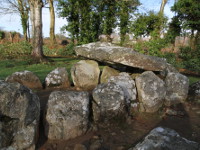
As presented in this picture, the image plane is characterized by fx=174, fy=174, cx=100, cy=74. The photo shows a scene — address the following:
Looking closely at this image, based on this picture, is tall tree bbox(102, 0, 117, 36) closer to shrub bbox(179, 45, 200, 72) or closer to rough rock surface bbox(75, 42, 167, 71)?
shrub bbox(179, 45, 200, 72)

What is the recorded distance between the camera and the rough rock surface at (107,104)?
3.32 m

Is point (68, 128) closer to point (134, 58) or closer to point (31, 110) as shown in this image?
point (31, 110)

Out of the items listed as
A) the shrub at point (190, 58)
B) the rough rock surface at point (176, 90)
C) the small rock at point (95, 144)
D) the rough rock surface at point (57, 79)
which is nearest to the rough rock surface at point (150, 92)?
the rough rock surface at point (176, 90)

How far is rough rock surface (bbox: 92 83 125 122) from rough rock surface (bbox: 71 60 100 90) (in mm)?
1831

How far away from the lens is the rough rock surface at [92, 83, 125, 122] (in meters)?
3.32

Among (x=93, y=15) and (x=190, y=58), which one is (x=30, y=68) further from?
(x=190, y=58)

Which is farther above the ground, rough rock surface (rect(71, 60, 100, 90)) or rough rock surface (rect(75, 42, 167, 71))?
rough rock surface (rect(75, 42, 167, 71))

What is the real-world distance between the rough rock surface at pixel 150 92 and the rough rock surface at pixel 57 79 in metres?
2.17

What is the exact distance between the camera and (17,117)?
8.04ft

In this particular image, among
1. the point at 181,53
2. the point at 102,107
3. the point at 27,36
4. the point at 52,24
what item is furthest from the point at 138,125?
the point at 27,36

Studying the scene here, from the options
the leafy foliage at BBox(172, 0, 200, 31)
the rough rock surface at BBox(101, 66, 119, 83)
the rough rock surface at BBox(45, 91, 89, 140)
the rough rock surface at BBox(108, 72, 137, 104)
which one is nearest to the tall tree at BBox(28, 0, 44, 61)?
the rough rock surface at BBox(101, 66, 119, 83)

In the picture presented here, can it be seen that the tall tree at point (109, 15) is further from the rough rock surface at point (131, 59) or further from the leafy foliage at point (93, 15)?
the rough rock surface at point (131, 59)

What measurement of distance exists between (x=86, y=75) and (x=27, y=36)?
79.5 ft

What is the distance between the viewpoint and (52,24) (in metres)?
19.2
